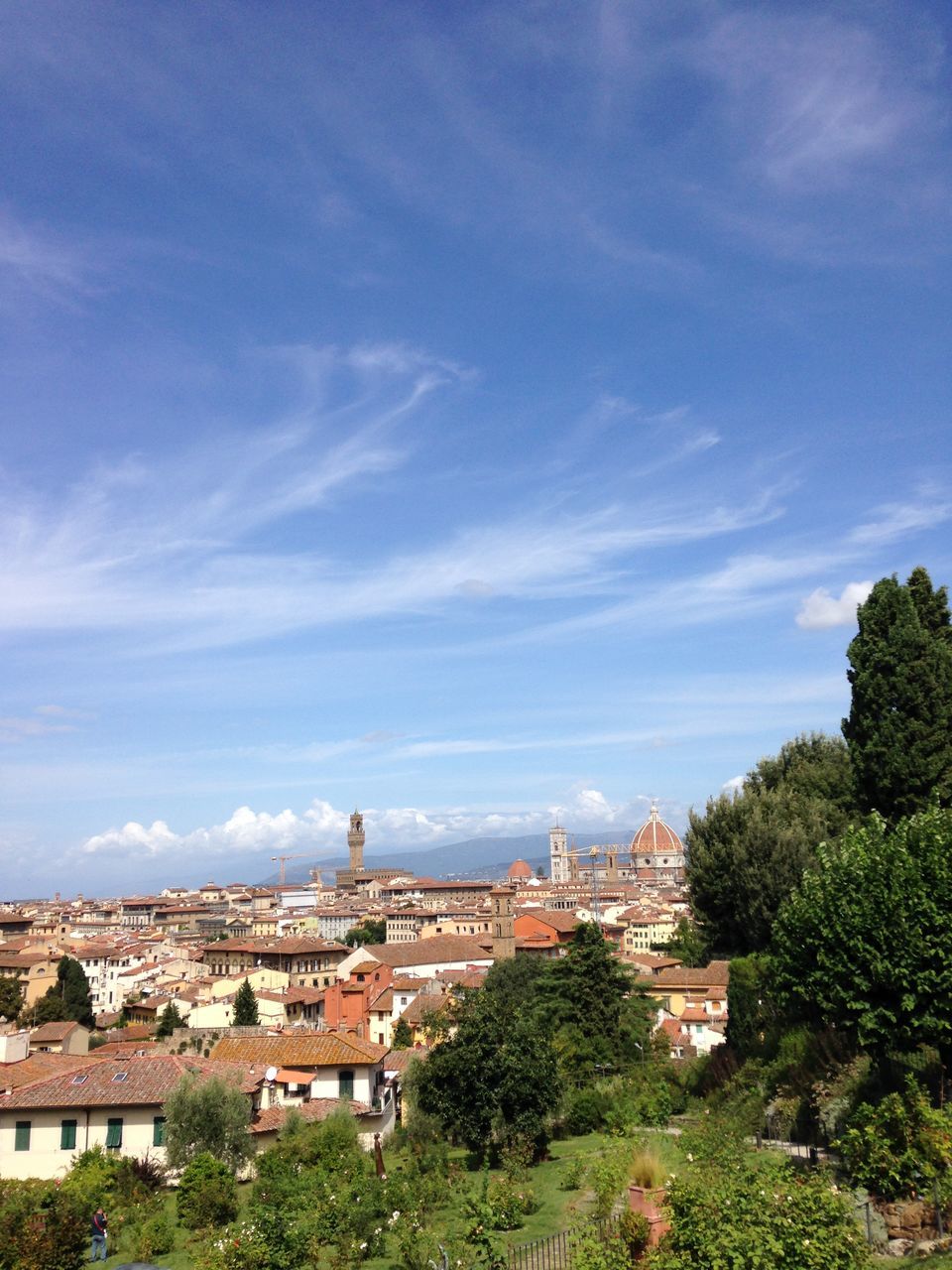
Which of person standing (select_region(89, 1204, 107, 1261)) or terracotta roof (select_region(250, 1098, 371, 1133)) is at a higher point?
person standing (select_region(89, 1204, 107, 1261))

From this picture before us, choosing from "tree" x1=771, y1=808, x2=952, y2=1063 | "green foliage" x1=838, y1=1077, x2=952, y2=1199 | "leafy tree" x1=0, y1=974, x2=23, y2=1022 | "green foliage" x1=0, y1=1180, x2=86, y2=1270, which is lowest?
"leafy tree" x1=0, y1=974, x2=23, y2=1022

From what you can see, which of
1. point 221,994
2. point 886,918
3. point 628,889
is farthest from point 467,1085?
point 628,889

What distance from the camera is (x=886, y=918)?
15.7 metres

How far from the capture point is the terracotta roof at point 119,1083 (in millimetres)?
26891

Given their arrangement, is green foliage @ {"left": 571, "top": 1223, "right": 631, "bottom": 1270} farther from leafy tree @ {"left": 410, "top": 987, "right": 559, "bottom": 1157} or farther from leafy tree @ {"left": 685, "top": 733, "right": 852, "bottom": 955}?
leafy tree @ {"left": 685, "top": 733, "right": 852, "bottom": 955}

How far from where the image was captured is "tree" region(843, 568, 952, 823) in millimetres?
26812

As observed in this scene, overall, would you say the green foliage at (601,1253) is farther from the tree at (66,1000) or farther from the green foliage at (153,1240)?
the tree at (66,1000)

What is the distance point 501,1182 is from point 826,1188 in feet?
27.6

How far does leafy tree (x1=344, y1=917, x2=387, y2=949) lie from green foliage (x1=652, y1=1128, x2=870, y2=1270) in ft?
381

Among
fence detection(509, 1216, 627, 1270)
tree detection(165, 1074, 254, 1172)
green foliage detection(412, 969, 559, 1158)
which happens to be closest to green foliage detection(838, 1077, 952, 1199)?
fence detection(509, 1216, 627, 1270)

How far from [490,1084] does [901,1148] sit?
13.2 meters

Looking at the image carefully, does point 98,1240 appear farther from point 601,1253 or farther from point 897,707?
point 897,707

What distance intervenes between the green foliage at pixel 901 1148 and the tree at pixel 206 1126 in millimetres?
16745

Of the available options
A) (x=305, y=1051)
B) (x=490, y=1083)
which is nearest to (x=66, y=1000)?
(x=305, y=1051)
